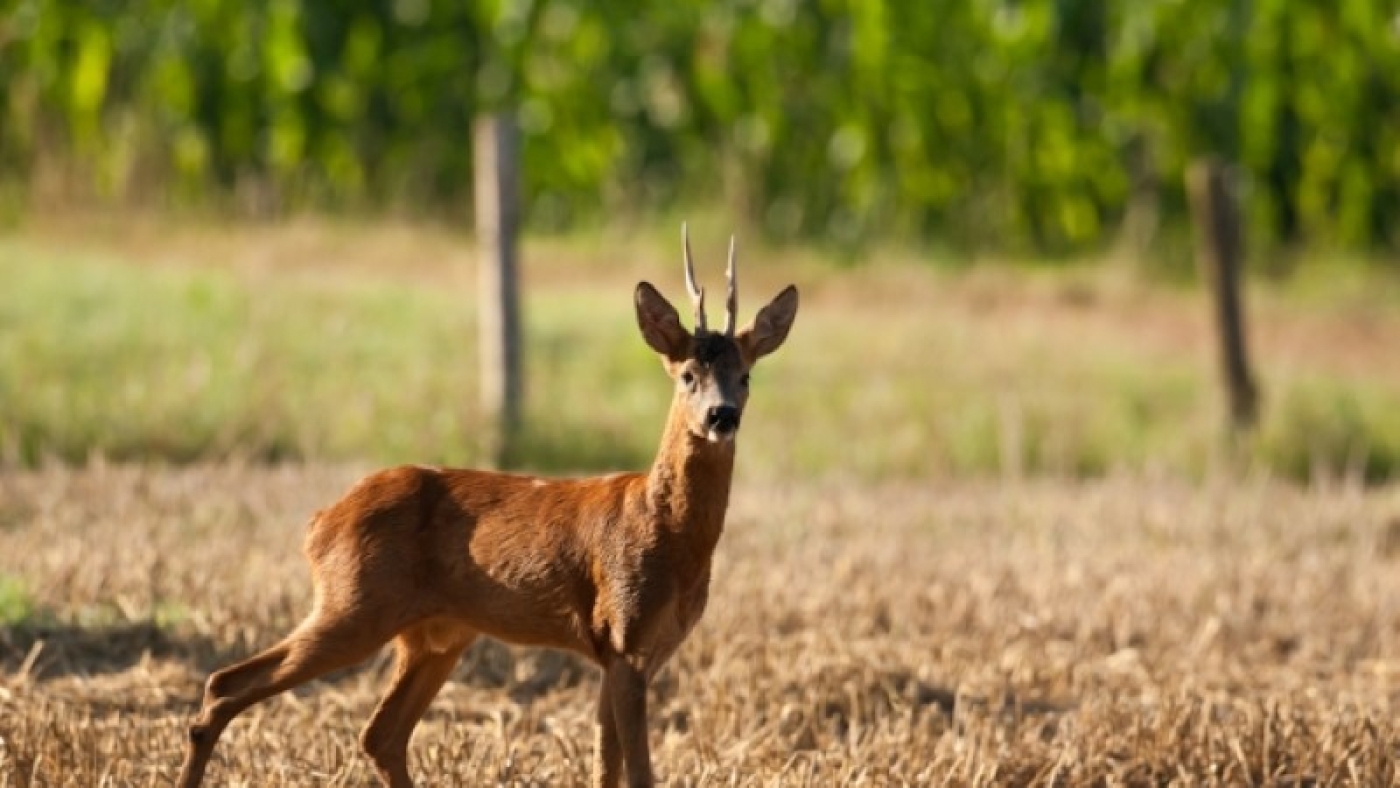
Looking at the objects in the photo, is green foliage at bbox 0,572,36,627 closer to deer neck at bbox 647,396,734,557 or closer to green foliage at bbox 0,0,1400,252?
deer neck at bbox 647,396,734,557

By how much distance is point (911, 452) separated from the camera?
50.1 ft

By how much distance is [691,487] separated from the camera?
22.0 feet

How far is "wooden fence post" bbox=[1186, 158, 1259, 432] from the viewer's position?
51.1 feet

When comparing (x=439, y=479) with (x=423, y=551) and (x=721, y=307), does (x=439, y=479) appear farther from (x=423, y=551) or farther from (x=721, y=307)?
(x=721, y=307)

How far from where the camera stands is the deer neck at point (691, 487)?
6691 mm

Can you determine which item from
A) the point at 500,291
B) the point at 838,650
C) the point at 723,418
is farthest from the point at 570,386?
the point at 723,418

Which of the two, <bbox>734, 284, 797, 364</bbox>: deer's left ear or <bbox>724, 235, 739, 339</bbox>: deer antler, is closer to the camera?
<bbox>724, 235, 739, 339</bbox>: deer antler

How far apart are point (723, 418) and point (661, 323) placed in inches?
18.1

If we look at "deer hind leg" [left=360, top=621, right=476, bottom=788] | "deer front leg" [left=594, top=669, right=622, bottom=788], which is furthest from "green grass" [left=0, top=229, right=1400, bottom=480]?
"deer front leg" [left=594, top=669, right=622, bottom=788]

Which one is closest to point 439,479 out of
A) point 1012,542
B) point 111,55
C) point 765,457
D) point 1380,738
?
point 1380,738

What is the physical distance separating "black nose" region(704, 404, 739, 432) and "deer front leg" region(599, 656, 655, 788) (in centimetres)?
69

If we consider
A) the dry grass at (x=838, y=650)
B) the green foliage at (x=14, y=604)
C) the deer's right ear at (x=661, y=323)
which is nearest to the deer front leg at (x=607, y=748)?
the dry grass at (x=838, y=650)

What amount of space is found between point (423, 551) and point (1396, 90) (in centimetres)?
1382

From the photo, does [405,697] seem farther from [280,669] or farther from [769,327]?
[769,327]
